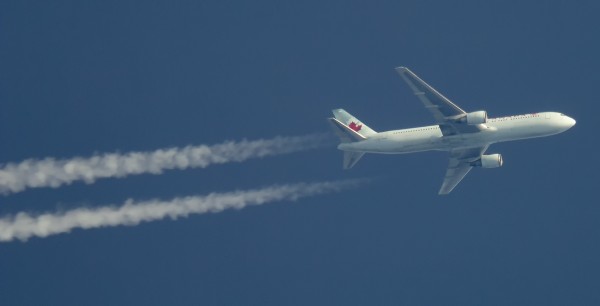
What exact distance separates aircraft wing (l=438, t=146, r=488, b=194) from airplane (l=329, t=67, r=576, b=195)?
12.9ft

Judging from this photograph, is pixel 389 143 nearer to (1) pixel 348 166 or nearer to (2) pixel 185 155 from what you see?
(1) pixel 348 166

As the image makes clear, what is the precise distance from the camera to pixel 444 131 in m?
93.1

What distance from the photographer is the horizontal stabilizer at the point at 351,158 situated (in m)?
95.1

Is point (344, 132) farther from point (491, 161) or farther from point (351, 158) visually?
point (491, 161)

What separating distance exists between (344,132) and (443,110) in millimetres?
8444

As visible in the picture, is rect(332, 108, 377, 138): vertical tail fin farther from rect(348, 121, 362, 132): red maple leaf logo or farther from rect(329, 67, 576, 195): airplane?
rect(329, 67, 576, 195): airplane

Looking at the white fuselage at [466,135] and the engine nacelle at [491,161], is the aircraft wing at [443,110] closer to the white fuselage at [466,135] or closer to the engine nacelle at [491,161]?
the white fuselage at [466,135]

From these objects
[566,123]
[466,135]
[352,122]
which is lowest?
[566,123]

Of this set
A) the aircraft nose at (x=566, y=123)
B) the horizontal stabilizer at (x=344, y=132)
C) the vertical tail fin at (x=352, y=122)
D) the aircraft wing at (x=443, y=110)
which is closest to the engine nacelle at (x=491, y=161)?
the aircraft wing at (x=443, y=110)

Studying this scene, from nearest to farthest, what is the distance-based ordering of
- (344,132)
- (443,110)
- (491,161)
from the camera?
1. (443,110)
2. (344,132)
3. (491,161)

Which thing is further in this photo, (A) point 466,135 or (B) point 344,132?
(B) point 344,132

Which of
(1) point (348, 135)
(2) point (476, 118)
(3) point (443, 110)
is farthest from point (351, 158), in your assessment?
(2) point (476, 118)

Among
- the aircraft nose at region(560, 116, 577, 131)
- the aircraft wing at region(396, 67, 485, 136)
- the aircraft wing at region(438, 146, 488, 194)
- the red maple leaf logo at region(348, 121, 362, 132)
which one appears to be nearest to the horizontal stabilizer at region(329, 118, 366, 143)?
the red maple leaf logo at region(348, 121, 362, 132)

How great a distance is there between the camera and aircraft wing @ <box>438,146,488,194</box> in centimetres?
9988
